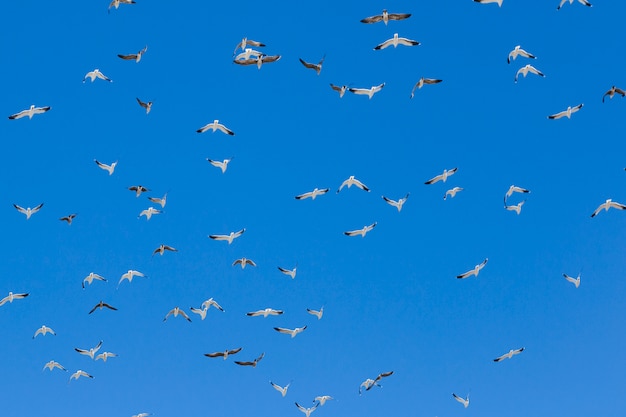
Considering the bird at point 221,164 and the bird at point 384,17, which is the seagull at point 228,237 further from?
the bird at point 384,17

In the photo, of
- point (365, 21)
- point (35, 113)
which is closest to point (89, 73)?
point (35, 113)

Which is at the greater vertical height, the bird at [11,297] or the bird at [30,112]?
the bird at [30,112]

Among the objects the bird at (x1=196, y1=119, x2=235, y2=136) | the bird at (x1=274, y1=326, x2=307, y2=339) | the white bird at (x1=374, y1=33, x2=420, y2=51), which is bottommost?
the bird at (x1=274, y1=326, x2=307, y2=339)

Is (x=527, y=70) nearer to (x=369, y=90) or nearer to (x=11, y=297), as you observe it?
(x=369, y=90)

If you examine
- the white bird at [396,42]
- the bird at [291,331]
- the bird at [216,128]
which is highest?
the white bird at [396,42]

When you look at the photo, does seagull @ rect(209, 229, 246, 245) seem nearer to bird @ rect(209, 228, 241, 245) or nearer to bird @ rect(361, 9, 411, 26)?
bird @ rect(209, 228, 241, 245)

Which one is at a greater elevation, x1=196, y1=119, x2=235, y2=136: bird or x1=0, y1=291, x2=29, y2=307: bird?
x1=196, y1=119, x2=235, y2=136: bird

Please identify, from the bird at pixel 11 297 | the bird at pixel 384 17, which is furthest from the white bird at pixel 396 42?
the bird at pixel 11 297

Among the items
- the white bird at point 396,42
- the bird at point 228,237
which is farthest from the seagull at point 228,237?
the white bird at point 396,42

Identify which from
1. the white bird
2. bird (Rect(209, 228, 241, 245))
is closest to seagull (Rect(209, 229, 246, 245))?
bird (Rect(209, 228, 241, 245))

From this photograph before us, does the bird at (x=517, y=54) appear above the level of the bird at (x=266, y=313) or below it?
above

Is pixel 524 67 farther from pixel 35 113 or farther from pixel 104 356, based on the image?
pixel 104 356

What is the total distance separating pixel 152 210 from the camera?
208 ft

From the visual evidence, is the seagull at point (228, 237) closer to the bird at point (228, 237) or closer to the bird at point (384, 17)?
the bird at point (228, 237)
